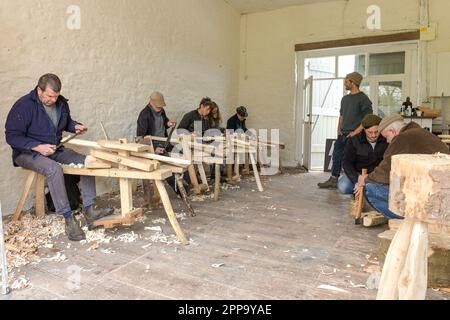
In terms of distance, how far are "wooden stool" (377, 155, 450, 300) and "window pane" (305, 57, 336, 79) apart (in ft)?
21.5

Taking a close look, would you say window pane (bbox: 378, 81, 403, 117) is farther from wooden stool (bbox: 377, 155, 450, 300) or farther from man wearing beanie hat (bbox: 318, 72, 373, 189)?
wooden stool (bbox: 377, 155, 450, 300)

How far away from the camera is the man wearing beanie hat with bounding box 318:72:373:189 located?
184 inches

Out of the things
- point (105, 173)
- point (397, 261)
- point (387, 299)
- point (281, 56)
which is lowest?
A: point (387, 299)

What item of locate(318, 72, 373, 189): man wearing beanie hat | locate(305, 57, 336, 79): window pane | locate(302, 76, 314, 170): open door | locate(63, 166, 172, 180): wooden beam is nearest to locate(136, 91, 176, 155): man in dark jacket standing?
locate(63, 166, 172, 180): wooden beam

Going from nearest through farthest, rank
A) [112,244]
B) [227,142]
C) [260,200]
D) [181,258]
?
1. [181,258]
2. [112,244]
3. [260,200]
4. [227,142]

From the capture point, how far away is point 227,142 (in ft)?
14.6

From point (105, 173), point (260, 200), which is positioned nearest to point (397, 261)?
point (105, 173)

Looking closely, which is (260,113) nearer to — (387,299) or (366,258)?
(366,258)

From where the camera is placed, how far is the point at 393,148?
232 cm

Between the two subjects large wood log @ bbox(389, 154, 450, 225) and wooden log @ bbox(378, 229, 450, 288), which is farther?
wooden log @ bbox(378, 229, 450, 288)

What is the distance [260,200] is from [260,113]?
3.92 metres

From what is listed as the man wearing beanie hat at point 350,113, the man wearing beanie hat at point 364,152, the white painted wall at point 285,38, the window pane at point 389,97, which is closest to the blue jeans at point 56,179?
the man wearing beanie hat at point 364,152
